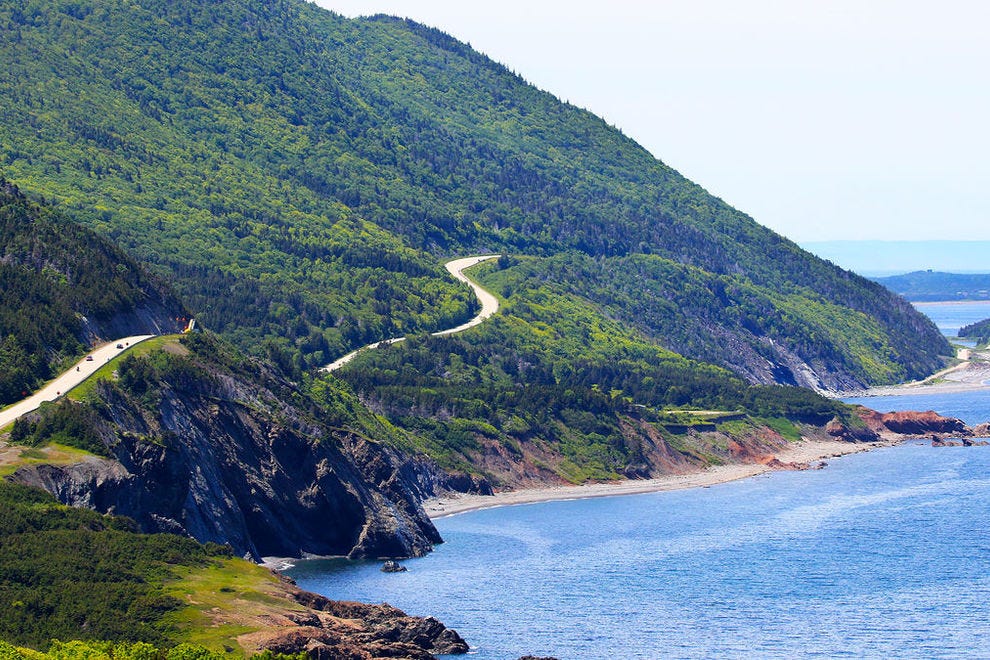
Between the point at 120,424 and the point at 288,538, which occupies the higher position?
the point at 120,424

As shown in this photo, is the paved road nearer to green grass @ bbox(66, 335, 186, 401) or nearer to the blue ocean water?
green grass @ bbox(66, 335, 186, 401)

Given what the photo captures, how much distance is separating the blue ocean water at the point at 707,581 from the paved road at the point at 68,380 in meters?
A: 26.4

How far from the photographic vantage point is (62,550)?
115250 millimetres

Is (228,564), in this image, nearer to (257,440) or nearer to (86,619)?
(86,619)

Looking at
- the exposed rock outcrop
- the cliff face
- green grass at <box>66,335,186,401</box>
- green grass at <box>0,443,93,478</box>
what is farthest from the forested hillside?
the exposed rock outcrop

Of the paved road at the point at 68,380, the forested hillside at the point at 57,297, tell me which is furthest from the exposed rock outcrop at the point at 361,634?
the forested hillside at the point at 57,297

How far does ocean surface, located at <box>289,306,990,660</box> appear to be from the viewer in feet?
412

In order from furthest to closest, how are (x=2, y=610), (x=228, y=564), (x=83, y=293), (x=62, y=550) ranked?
(x=83, y=293)
(x=228, y=564)
(x=62, y=550)
(x=2, y=610)

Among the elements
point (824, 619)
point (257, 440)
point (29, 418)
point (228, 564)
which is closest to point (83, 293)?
point (257, 440)

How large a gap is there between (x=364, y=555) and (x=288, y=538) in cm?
809

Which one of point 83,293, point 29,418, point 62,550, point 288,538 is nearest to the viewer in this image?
point 62,550

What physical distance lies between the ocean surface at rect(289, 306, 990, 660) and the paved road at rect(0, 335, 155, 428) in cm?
2602

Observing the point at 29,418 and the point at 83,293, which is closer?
the point at 29,418

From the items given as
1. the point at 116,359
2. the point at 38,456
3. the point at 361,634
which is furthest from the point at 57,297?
the point at 361,634
